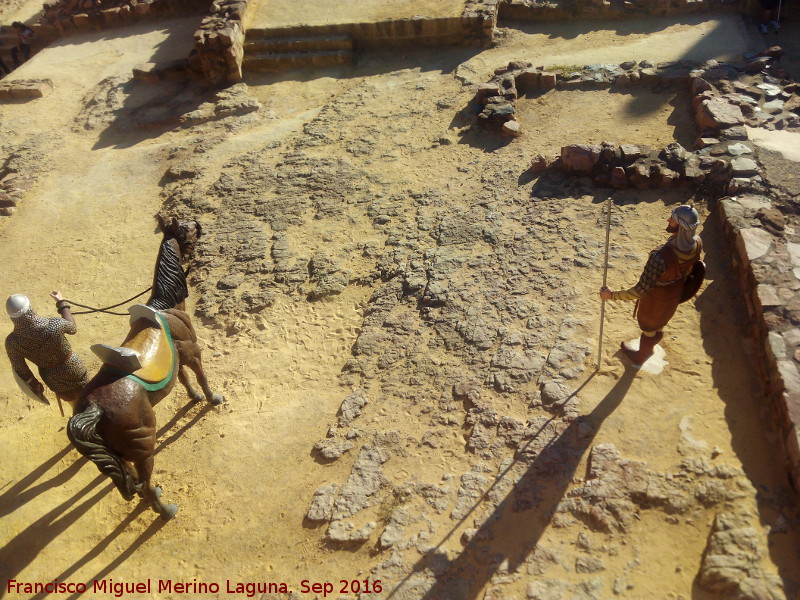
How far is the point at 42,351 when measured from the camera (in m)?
4.98

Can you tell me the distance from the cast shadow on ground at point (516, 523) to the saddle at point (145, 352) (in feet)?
8.34

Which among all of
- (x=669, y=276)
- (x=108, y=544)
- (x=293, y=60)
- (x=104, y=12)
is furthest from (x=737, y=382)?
(x=104, y=12)

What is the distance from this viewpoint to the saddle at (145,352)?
4398mm

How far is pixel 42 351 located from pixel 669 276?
5317 mm

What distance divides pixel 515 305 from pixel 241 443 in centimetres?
320

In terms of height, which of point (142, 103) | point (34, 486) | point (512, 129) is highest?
point (142, 103)

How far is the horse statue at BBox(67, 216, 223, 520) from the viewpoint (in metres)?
4.15

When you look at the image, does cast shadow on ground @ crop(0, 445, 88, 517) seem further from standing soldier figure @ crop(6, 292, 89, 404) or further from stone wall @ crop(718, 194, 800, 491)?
stone wall @ crop(718, 194, 800, 491)

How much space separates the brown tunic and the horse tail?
4.32m

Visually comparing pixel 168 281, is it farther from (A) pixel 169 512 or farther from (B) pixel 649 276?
(B) pixel 649 276

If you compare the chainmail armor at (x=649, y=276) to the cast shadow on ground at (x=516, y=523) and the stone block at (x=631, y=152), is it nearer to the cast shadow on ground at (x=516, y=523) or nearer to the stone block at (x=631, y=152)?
the cast shadow on ground at (x=516, y=523)

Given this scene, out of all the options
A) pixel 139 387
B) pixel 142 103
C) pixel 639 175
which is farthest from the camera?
pixel 142 103

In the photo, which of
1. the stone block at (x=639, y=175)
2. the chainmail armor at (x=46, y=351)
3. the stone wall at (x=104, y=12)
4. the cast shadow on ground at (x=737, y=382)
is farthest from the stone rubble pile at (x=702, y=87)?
the stone wall at (x=104, y=12)

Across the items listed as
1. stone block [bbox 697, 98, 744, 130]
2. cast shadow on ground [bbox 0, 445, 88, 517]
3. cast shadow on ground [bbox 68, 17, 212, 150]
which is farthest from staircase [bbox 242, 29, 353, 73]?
cast shadow on ground [bbox 0, 445, 88, 517]
